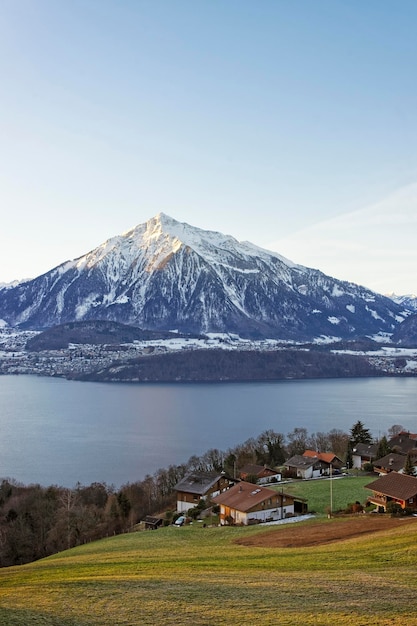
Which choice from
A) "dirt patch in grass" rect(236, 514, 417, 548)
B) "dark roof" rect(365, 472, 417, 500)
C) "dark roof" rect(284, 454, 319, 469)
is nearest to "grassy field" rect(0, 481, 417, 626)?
"dirt patch in grass" rect(236, 514, 417, 548)

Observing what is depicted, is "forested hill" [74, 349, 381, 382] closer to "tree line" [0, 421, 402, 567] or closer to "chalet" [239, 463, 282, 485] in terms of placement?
"tree line" [0, 421, 402, 567]

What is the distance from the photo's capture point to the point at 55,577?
635 inches

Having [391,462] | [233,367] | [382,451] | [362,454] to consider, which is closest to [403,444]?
[362,454]

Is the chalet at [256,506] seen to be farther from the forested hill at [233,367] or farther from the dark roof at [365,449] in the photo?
the forested hill at [233,367]

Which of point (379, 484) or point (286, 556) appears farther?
point (379, 484)

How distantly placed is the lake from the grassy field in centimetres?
3309

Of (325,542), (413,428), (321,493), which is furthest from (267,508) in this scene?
(413,428)

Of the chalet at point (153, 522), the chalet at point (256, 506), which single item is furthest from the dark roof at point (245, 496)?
the chalet at point (153, 522)

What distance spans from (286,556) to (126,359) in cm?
17175

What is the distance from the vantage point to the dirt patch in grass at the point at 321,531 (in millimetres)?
21141

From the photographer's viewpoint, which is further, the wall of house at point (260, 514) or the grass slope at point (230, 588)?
the wall of house at point (260, 514)

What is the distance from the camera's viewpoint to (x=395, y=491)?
1130 inches

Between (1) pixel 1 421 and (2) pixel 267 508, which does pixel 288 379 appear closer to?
(1) pixel 1 421

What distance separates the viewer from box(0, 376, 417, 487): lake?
2261 inches
